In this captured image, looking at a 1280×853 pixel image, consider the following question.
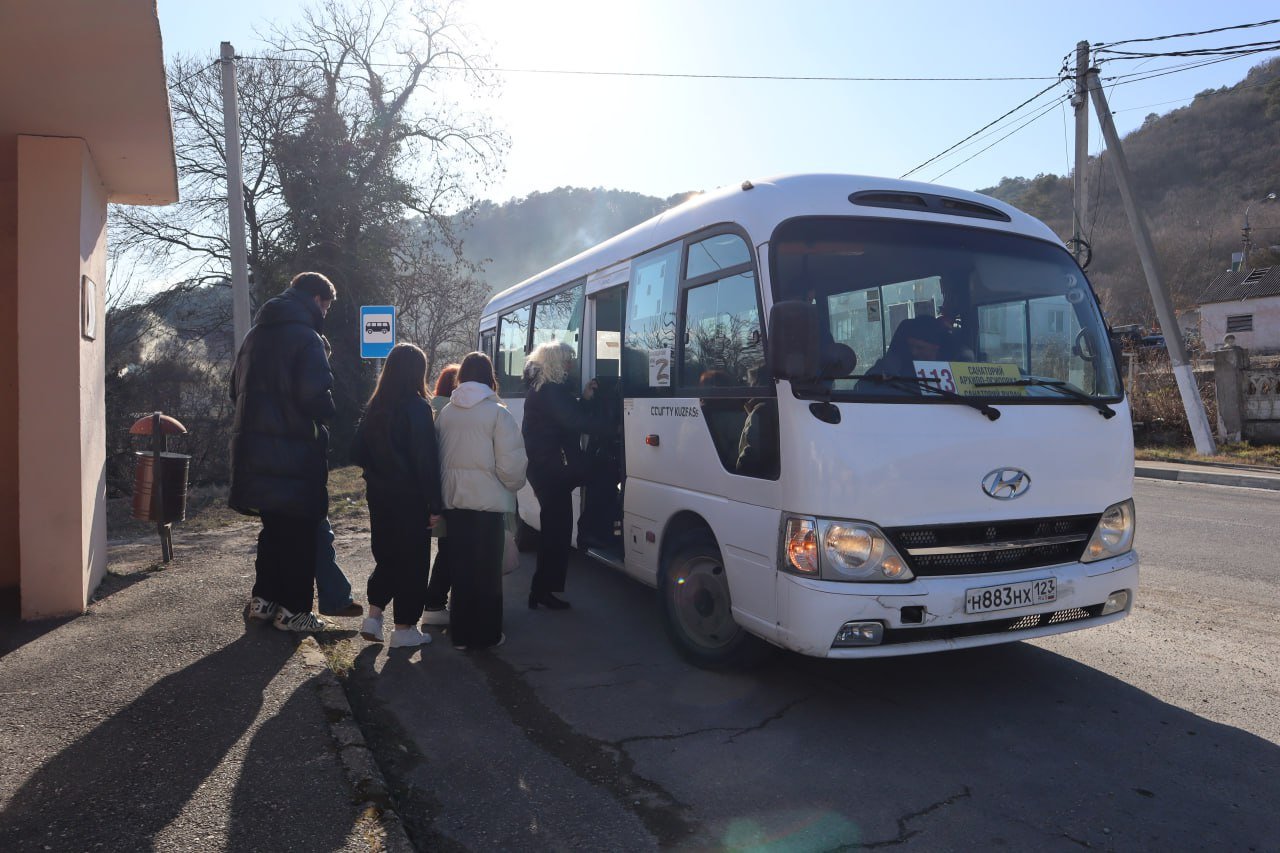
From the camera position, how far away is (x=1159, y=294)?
725 inches

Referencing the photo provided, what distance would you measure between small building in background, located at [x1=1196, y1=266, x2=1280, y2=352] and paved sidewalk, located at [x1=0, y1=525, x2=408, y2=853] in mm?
54782

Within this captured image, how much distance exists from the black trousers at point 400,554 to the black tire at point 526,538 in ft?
11.2

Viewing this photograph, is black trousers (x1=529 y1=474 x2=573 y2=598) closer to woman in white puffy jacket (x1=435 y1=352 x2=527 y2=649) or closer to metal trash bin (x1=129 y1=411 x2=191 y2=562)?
woman in white puffy jacket (x1=435 y1=352 x2=527 y2=649)

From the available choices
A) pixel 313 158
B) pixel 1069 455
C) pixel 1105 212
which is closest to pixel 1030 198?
pixel 1105 212

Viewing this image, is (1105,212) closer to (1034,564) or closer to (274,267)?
(274,267)

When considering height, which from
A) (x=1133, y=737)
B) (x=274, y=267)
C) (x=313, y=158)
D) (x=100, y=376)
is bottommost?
(x=1133, y=737)

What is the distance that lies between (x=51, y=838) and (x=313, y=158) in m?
23.0

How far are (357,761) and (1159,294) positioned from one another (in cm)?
1924

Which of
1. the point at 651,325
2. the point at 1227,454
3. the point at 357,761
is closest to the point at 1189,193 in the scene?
the point at 1227,454

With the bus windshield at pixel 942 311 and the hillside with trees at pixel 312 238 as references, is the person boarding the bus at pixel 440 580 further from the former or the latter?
the hillside with trees at pixel 312 238

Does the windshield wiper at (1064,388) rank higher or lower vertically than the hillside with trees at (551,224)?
lower

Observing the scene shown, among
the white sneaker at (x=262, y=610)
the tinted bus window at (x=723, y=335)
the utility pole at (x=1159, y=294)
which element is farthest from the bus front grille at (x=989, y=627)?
the utility pole at (x=1159, y=294)

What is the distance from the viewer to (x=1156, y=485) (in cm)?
1536

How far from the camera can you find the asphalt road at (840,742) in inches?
132
